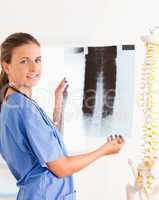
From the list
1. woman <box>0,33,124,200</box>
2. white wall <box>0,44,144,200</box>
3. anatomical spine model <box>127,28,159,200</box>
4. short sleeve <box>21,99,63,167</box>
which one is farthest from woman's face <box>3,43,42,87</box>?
white wall <box>0,44,144,200</box>

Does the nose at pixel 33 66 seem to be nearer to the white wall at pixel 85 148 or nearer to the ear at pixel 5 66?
the ear at pixel 5 66

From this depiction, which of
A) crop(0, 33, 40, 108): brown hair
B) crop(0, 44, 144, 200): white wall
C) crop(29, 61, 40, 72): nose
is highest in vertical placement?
crop(0, 33, 40, 108): brown hair

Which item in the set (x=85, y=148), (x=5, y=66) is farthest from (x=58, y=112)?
(x=5, y=66)

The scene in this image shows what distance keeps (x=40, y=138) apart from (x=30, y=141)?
32mm

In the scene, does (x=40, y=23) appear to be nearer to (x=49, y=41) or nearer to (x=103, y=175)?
(x=49, y=41)

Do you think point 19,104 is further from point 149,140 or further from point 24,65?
point 149,140

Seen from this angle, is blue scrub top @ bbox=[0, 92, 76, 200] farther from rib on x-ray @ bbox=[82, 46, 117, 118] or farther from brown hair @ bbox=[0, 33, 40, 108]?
rib on x-ray @ bbox=[82, 46, 117, 118]

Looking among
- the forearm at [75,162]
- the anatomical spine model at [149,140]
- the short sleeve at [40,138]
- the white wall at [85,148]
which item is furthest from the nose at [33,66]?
the white wall at [85,148]

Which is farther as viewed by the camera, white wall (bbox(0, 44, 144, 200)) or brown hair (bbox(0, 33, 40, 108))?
white wall (bbox(0, 44, 144, 200))

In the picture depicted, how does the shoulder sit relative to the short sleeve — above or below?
above

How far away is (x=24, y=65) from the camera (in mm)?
1235

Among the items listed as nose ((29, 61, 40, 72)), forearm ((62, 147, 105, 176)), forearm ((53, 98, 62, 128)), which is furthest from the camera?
forearm ((53, 98, 62, 128))

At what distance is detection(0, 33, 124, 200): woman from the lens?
116cm

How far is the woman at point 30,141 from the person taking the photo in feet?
3.80
